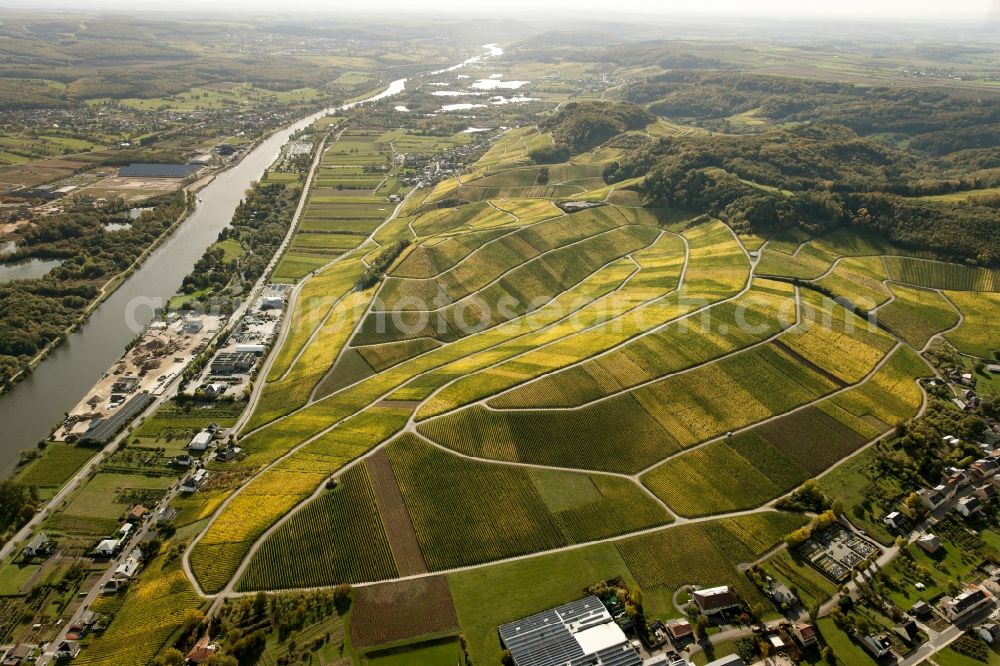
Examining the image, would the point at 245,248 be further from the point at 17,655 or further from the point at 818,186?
the point at 818,186

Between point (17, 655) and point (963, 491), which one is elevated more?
point (963, 491)

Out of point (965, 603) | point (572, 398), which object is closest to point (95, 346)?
point (572, 398)

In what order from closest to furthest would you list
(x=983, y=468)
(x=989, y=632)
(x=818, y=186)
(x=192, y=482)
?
(x=989, y=632)
(x=983, y=468)
(x=192, y=482)
(x=818, y=186)

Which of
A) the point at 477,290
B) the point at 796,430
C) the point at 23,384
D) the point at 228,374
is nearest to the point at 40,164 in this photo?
the point at 23,384

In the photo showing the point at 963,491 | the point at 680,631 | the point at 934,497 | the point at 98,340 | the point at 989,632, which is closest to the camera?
the point at 680,631

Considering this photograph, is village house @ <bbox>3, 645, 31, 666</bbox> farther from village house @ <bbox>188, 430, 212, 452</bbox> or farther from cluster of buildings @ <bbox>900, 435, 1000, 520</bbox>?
cluster of buildings @ <bbox>900, 435, 1000, 520</bbox>

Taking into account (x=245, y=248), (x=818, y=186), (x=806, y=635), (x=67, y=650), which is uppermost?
(x=818, y=186)

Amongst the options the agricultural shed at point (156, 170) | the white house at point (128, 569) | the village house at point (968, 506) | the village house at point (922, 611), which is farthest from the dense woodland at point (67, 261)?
the village house at point (968, 506)
